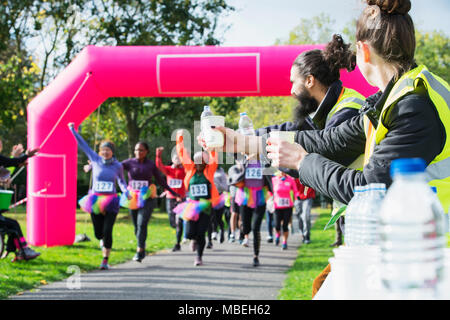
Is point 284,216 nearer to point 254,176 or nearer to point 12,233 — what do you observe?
point 254,176

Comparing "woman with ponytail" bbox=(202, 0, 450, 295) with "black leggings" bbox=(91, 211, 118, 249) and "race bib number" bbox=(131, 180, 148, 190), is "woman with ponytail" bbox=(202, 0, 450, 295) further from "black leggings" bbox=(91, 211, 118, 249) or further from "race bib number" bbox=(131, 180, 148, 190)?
"race bib number" bbox=(131, 180, 148, 190)

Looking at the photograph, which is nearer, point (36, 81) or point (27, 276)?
point (27, 276)

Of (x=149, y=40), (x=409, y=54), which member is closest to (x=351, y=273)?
(x=409, y=54)

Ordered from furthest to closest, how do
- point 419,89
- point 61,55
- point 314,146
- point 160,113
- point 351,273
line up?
1. point 160,113
2. point 61,55
3. point 314,146
4. point 419,89
5. point 351,273

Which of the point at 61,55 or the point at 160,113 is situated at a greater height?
the point at 61,55

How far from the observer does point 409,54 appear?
1705mm

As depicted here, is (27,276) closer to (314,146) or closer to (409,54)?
(314,146)

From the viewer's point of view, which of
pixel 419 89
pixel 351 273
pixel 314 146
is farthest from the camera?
pixel 314 146

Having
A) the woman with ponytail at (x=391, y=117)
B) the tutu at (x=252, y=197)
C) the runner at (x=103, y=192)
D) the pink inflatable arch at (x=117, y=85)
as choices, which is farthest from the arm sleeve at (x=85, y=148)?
the woman with ponytail at (x=391, y=117)

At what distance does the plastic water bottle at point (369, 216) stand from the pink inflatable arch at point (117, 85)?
6590mm

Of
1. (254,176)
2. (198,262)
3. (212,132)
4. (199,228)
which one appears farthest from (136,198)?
(212,132)

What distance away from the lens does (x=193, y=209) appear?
895cm
